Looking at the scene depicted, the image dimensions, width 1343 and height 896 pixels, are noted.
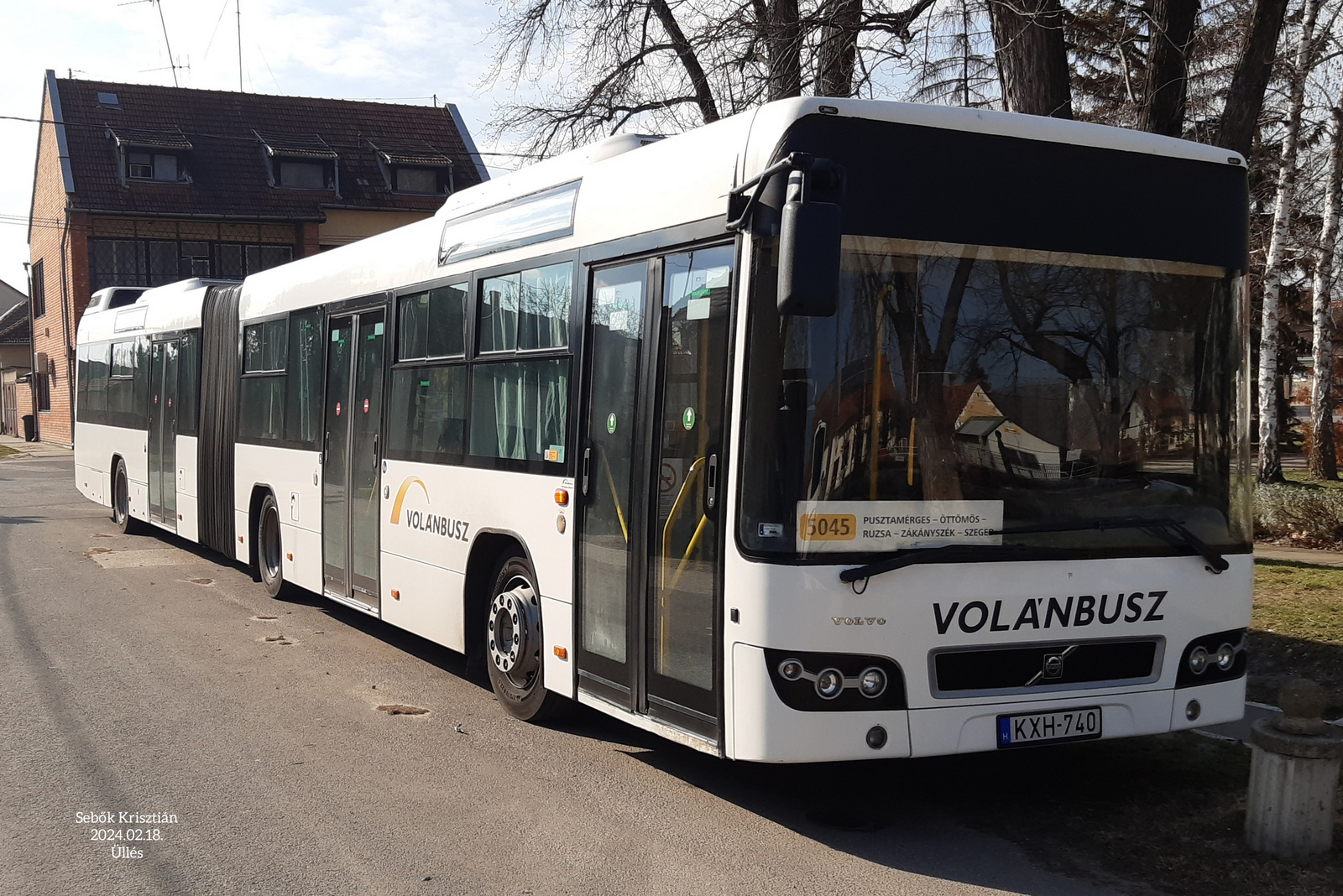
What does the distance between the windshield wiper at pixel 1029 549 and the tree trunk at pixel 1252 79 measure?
5030 mm

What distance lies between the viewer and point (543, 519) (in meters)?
6.93

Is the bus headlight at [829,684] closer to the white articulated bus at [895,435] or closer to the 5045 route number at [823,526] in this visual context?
the white articulated bus at [895,435]

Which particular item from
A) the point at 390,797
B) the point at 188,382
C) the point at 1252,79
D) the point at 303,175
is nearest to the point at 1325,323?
the point at 1252,79

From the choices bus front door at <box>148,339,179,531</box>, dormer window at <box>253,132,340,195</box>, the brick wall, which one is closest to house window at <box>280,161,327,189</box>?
dormer window at <box>253,132,340,195</box>

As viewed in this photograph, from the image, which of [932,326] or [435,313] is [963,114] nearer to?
[932,326]

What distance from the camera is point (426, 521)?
8.48 metres

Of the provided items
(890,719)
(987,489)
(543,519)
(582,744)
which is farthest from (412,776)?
(987,489)

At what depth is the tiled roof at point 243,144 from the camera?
4222cm

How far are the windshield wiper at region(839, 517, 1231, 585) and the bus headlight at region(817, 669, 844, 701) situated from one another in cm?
38

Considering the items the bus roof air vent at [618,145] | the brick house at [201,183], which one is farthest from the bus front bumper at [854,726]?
the brick house at [201,183]

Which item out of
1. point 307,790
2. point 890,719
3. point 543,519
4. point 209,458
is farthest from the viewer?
point 209,458

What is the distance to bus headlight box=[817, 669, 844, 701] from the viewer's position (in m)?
5.14

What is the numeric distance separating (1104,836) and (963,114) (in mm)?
3115

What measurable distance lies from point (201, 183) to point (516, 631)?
131 ft
